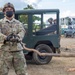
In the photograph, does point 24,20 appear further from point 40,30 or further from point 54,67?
point 54,67

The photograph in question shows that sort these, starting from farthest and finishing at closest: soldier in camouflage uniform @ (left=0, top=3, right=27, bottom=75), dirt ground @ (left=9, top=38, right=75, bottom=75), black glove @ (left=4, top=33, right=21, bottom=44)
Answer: dirt ground @ (left=9, top=38, right=75, bottom=75)
soldier in camouflage uniform @ (left=0, top=3, right=27, bottom=75)
black glove @ (left=4, top=33, right=21, bottom=44)

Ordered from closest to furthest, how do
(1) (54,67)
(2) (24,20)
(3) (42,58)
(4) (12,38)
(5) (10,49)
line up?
(4) (12,38), (5) (10,49), (1) (54,67), (2) (24,20), (3) (42,58)

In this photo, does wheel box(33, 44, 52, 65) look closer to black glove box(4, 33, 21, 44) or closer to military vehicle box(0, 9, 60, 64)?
military vehicle box(0, 9, 60, 64)

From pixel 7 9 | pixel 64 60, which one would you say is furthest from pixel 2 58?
pixel 64 60

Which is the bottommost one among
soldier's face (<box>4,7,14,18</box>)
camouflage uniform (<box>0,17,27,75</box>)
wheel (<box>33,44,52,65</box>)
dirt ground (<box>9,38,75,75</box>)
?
dirt ground (<box>9,38,75,75</box>)

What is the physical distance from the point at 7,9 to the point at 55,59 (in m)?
7.80

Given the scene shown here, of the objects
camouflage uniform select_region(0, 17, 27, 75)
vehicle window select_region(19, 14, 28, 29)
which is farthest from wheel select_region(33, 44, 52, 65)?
camouflage uniform select_region(0, 17, 27, 75)

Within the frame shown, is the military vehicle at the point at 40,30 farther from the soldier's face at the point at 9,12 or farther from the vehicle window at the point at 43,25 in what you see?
the soldier's face at the point at 9,12

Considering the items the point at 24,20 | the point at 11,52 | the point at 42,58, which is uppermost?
the point at 24,20

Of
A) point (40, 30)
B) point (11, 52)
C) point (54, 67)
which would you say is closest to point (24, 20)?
point (40, 30)

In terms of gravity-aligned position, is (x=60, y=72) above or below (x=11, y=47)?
below

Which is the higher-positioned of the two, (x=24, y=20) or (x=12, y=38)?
(x=24, y=20)

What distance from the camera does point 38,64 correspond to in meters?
12.3

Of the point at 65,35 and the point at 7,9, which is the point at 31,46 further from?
the point at 65,35
